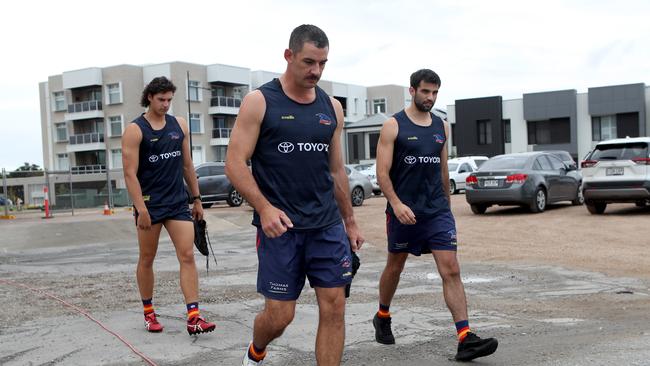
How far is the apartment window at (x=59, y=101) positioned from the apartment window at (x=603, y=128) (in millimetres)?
44439

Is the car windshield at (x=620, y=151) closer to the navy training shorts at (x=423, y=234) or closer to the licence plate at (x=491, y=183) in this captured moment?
the licence plate at (x=491, y=183)

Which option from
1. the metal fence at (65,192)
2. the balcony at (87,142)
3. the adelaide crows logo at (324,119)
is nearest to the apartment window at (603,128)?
the metal fence at (65,192)

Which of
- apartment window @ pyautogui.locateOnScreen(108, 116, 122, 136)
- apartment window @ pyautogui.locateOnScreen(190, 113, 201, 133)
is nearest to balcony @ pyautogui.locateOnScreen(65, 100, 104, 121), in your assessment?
apartment window @ pyautogui.locateOnScreen(108, 116, 122, 136)

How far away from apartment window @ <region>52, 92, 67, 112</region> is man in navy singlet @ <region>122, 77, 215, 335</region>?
6260 centimetres

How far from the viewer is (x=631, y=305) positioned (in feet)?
21.4

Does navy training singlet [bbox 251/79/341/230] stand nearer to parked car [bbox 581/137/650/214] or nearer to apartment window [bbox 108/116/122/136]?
parked car [bbox 581/137/650/214]

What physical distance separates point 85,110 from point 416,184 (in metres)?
61.0

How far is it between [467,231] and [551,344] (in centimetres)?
921

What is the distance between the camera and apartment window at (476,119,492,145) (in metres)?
55.7

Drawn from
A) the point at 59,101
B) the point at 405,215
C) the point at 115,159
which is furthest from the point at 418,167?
the point at 59,101

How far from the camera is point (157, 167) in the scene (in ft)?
18.8

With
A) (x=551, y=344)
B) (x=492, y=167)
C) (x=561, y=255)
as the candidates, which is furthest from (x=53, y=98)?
(x=551, y=344)

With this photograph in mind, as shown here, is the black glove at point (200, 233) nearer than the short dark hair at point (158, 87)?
No

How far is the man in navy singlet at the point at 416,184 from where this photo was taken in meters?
5.16
